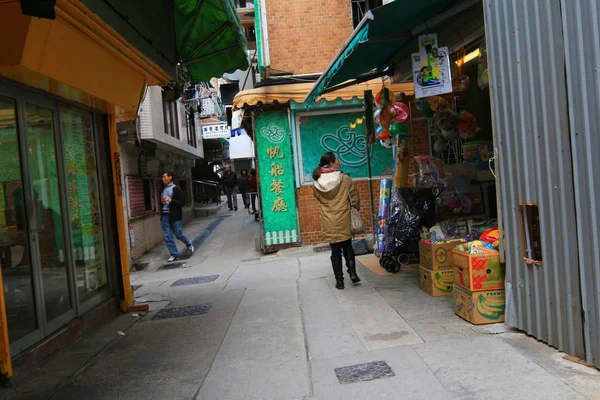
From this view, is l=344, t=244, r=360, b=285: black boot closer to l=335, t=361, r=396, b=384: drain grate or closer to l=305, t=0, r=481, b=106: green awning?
l=305, t=0, r=481, b=106: green awning

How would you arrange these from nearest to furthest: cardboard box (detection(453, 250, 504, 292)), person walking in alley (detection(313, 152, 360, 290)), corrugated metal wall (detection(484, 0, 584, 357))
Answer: corrugated metal wall (detection(484, 0, 584, 357))
cardboard box (detection(453, 250, 504, 292))
person walking in alley (detection(313, 152, 360, 290))

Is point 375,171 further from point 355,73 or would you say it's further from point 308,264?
point 355,73

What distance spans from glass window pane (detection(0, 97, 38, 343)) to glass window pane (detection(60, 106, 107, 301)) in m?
0.94

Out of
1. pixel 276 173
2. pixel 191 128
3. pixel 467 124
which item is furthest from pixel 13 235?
pixel 191 128

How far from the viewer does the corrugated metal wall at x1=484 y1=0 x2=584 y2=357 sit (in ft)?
11.0

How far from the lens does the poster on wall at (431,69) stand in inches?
210

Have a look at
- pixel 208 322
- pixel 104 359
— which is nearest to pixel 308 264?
pixel 208 322

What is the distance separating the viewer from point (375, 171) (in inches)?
401

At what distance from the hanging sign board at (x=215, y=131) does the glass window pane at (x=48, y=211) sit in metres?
15.4

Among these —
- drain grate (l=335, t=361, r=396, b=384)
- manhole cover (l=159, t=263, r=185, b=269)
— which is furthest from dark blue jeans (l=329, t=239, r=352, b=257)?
manhole cover (l=159, t=263, r=185, b=269)

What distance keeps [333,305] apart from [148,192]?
8567 millimetres

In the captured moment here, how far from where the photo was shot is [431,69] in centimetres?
539

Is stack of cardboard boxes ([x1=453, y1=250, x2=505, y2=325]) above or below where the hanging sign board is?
below

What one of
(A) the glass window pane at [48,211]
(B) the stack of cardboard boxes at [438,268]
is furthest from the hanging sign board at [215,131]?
(B) the stack of cardboard boxes at [438,268]
